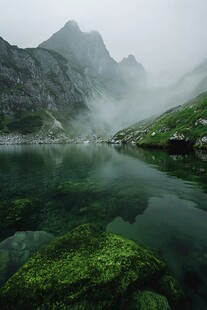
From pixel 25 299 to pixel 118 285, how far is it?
3.74 m

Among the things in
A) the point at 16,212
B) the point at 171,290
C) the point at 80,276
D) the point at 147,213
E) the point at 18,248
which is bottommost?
the point at 16,212

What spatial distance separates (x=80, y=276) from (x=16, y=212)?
13381 mm

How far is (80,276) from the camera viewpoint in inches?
322

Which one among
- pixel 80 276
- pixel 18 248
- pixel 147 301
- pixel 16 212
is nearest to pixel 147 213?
pixel 147 301

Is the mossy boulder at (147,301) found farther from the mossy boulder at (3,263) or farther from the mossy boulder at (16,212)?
the mossy boulder at (16,212)

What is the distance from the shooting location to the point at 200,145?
72.8m

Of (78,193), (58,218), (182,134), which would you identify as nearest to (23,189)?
(78,193)

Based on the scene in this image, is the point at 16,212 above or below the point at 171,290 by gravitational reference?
below

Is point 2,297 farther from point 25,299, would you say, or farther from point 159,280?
point 159,280

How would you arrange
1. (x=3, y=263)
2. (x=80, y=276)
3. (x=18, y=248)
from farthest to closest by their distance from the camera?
(x=18, y=248) < (x=3, y=263) < (x=80, y=276)

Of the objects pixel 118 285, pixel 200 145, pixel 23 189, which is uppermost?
pixel 200 145

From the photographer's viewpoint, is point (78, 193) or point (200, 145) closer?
point (78, 193)

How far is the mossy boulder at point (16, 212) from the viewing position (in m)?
16.6

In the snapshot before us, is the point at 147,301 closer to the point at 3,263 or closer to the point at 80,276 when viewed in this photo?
the point at 80,276
